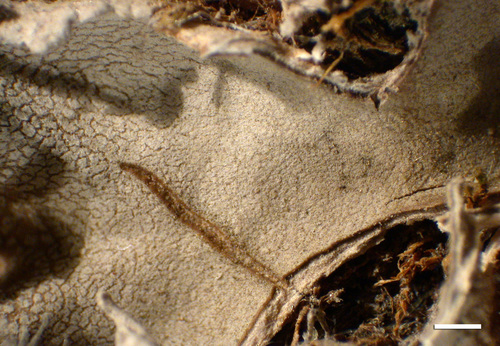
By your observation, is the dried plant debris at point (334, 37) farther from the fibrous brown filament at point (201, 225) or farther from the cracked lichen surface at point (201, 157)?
the fibrous brown filament at point (201, 225)

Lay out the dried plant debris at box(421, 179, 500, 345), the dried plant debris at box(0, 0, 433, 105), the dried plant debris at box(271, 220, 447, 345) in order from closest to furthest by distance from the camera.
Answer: the dried plant debris at box(421, 179, 500, 345) < the dried plant debris at box(0, 0, 433, 105) < the dried plant debris at box(271, 220, 447, 345)

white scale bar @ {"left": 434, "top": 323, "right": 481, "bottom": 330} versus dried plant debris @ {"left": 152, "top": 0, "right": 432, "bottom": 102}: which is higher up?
dried plant debris @ {"left": 152, "top": 0, "right": 432, "bottom": 102}

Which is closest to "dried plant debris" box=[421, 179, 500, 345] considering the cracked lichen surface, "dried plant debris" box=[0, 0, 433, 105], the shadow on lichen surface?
the cracked lichen surface

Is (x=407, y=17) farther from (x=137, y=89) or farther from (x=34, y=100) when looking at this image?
(x=34, y=100)

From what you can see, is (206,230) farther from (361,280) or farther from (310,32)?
(310,32)

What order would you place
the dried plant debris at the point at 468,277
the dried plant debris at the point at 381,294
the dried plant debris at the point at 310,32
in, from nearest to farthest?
the dried plant debris at the point at 468,277 < the dried plant debris at the point at 310,32 < the dried plant debris at the point at 381,294

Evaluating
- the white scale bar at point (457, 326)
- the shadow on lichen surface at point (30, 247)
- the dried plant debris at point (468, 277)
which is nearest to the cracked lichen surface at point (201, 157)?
the shadow on lichen surface at point (30, 247)

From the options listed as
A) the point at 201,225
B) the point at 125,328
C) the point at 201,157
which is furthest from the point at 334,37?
the point at 125,328

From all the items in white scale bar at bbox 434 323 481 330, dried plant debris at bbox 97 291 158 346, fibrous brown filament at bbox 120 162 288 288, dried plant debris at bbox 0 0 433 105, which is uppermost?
dried plant debris at bbox 0 0 433 105

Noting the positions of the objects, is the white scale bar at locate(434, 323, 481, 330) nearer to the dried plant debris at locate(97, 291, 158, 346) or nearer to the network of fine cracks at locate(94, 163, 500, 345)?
the network of fine cracks at locate(94, 163, 500, 345)
